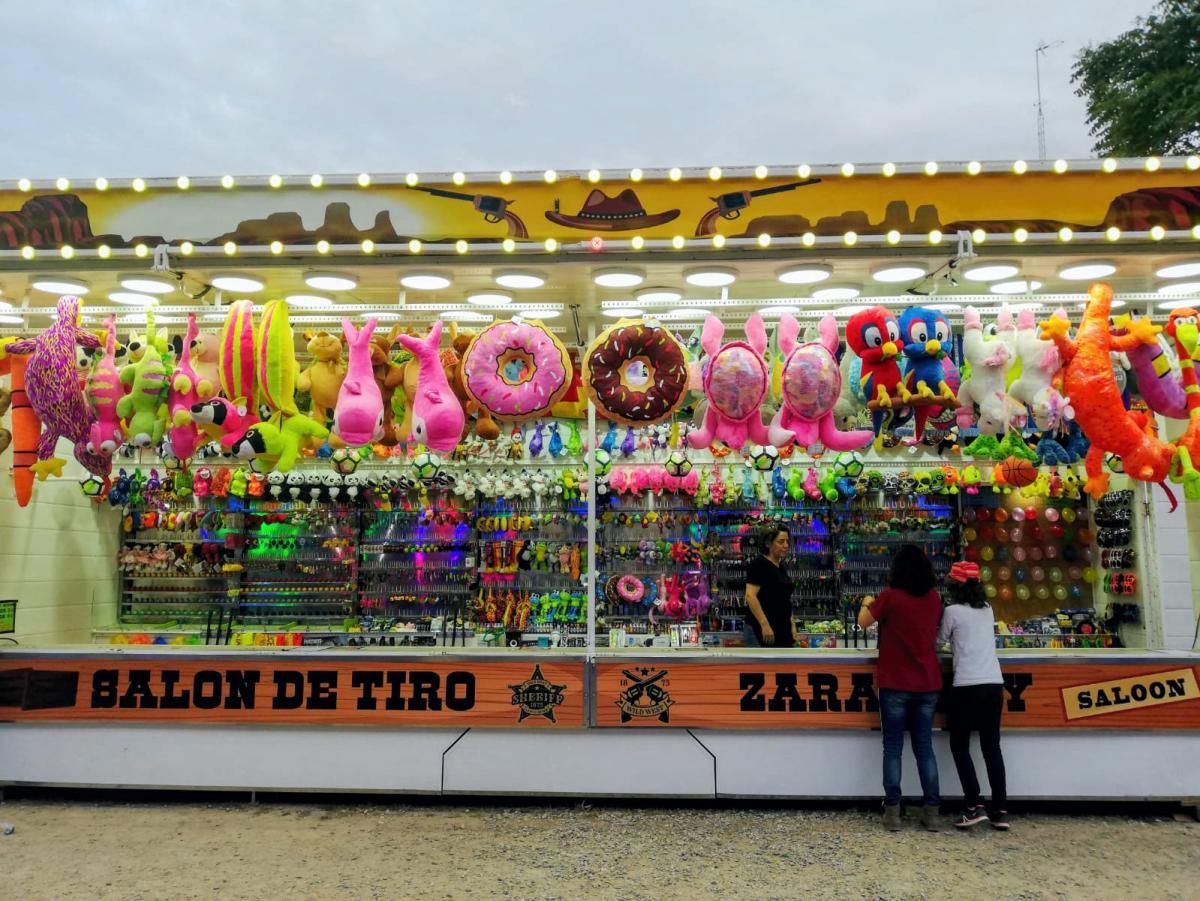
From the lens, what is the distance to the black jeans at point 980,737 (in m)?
4.27

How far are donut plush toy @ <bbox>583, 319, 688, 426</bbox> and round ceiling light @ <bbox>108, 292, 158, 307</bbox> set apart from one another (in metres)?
2.81

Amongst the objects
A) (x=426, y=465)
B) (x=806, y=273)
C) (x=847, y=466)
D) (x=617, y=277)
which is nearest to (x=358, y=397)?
(x=617, y=277)

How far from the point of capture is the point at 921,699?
14.2 ft

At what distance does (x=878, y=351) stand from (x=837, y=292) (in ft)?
3.34

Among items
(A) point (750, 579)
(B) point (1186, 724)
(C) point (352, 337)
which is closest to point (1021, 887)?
(B) point (1186, 724)

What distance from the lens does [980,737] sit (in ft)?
14.2

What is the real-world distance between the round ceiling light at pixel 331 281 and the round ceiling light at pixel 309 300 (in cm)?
23

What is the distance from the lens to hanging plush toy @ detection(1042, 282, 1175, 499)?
3.86 metres

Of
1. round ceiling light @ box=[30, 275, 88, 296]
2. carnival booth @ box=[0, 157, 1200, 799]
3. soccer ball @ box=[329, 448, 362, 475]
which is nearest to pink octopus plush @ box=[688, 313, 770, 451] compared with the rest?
carnival booth @ box=[0, 157, 1200, 799]

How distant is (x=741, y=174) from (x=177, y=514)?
576 centimetres

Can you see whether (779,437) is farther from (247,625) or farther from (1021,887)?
(247,625)

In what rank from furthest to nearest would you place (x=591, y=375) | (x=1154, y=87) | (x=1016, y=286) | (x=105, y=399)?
(x=1154, y=87), (x=1016, y=286), (x=105, y=399), (x=591, y=375)

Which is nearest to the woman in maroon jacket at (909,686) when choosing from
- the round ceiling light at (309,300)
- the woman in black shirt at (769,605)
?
the woman in black shirt at (769,605)

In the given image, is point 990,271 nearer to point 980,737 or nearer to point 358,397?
point 980,737
